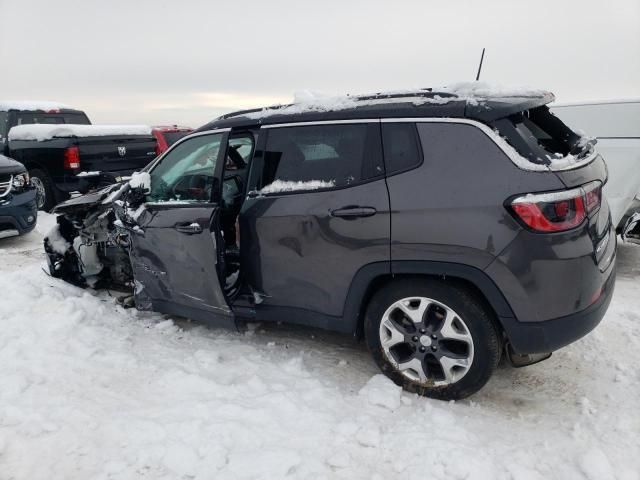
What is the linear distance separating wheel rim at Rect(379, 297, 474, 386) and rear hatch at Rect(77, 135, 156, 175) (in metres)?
6.68

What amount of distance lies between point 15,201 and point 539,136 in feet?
21.6

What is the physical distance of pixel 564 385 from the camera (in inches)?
127

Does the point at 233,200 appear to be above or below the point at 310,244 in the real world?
above

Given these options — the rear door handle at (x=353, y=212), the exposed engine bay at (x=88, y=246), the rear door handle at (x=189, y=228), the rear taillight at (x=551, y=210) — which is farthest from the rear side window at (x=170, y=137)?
the rear taillight at (x=551, y=210)

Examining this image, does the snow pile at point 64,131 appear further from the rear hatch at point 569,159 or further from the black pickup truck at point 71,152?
the rear hatch at point 569,159

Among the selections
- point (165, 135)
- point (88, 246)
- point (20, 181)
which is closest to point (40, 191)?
point (20, 181)

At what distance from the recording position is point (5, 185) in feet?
21.4

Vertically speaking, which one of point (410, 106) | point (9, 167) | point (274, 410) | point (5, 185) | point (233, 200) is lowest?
point (274, 410)

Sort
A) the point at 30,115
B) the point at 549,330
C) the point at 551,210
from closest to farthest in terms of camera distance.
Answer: the point at 551,210
the point at 549,330
the point at 30,115

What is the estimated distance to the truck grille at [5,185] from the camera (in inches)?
255

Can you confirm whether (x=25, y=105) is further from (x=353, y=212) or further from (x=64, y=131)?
(x=353, y=212)

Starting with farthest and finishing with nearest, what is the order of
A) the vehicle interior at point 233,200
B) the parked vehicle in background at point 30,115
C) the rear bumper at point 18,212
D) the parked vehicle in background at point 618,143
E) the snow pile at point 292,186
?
the parked vehicle in background at point 30,115
the rear bumper at point 18,212
the parked vehicle in background at point 618,143
the vehicle interior at point 233,200
the snow pile at point 292,186

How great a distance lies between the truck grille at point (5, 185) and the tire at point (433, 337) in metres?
5.74

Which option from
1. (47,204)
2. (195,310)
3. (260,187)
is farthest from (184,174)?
(47,204)
